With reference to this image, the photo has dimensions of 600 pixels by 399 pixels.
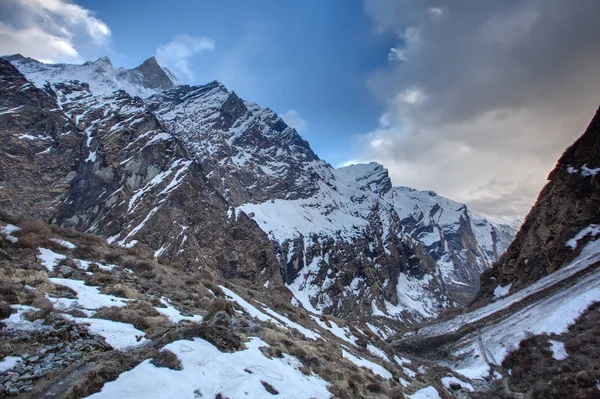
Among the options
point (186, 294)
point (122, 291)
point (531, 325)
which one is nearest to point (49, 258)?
point (122, 291)

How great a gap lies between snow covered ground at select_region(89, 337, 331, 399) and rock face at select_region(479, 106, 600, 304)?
5624 centimetres

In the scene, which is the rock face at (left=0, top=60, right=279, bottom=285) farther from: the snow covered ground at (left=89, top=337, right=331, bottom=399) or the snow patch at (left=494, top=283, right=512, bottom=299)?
the snow covered ground at (left=89, top=337, right=331, bottom=399)

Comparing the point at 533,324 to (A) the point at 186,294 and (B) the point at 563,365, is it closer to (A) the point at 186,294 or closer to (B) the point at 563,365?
(B) the point at 563,365

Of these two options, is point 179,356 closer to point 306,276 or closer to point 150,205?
point 150,205

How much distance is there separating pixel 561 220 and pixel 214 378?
Answer: 6896 centimetres

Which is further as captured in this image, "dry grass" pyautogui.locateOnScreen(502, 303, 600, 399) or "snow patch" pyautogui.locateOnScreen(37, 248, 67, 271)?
"dry grass" pyautogui.locateOnScreen(502, 303, 600, 399)

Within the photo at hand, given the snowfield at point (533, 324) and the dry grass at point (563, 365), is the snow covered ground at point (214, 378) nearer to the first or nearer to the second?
the dry grass at point (563, 365)

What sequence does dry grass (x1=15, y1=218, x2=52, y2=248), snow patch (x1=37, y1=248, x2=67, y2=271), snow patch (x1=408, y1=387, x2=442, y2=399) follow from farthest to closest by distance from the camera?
snow patch (x1=408, y1=387, x2=442, y2=399) → dry grass (x1=15, y1=218, x2=52, y2=248) → snow patch (x1=37, y1=248, x2=67, y2=271)

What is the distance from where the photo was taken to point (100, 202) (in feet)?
309

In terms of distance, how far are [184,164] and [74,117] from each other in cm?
4122

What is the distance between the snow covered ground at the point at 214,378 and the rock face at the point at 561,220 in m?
56.2

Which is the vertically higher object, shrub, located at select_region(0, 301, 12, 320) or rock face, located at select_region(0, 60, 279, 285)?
rock face, located at select_region(0, 60, 279, 285)

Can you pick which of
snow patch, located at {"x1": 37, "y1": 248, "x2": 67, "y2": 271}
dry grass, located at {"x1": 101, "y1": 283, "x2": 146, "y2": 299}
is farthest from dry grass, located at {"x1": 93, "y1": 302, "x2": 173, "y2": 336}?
snow patch, located at {"x1": 37, "y1": 248, "x2": 67, "y2": 271}

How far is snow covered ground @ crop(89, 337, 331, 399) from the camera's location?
23.9ft
